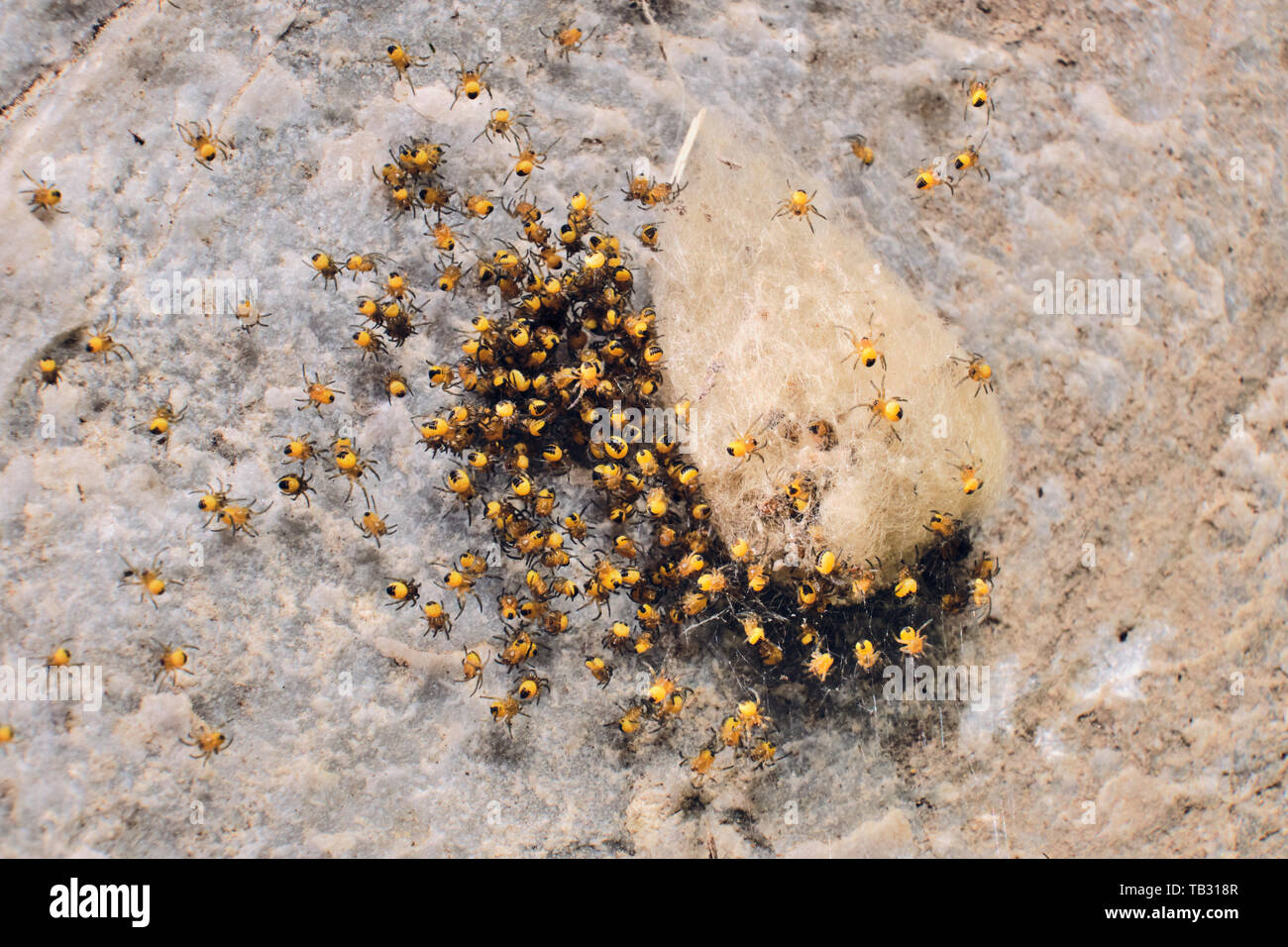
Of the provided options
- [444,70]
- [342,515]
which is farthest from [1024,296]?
[342,515]

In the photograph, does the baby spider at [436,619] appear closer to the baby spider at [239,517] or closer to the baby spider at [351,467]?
the baby spider at [351,467]

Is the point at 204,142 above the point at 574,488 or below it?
above

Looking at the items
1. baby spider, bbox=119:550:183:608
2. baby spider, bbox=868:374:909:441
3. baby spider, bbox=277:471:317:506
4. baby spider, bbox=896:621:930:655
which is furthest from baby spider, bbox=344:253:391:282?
baby spider, bbox=896:621:930:655

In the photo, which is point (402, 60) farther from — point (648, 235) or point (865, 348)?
point (865, 348)

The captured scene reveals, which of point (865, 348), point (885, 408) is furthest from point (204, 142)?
point (885, 408)

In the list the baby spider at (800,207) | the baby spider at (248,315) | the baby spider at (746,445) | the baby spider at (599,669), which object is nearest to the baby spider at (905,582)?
the baby spider at (746,445)

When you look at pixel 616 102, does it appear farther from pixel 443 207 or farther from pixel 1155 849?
pixel 1155 849
